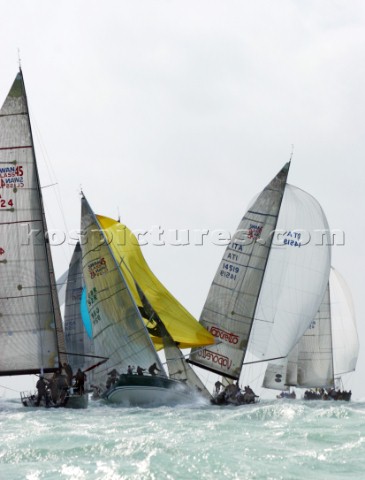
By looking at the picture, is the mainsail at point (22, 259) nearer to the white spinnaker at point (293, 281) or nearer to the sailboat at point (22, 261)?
the sailboat at point (22, 261)

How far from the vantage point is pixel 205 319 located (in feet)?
147

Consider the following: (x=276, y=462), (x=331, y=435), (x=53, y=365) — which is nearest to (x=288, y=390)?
(x=53, y=365)

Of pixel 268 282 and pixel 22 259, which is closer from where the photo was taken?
pixel 22 259

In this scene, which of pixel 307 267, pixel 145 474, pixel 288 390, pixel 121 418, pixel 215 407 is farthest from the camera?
pixel 288 390

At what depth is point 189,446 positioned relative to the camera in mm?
24422

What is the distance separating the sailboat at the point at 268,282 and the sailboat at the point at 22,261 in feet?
23.9

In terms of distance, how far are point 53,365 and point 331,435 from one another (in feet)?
51.8

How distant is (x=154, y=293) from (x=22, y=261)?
6170 mm

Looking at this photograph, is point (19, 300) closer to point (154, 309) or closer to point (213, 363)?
point (154, 309)

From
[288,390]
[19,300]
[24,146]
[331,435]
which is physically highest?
[24,146]

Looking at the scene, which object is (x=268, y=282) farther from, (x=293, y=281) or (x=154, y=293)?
(x=154, y=293)

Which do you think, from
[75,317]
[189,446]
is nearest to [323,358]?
[75,317]

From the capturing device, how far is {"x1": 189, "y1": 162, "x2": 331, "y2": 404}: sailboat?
4306 centimetres

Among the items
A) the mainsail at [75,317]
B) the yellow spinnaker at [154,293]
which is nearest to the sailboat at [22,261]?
the yellow spinnaker at [154,293]
